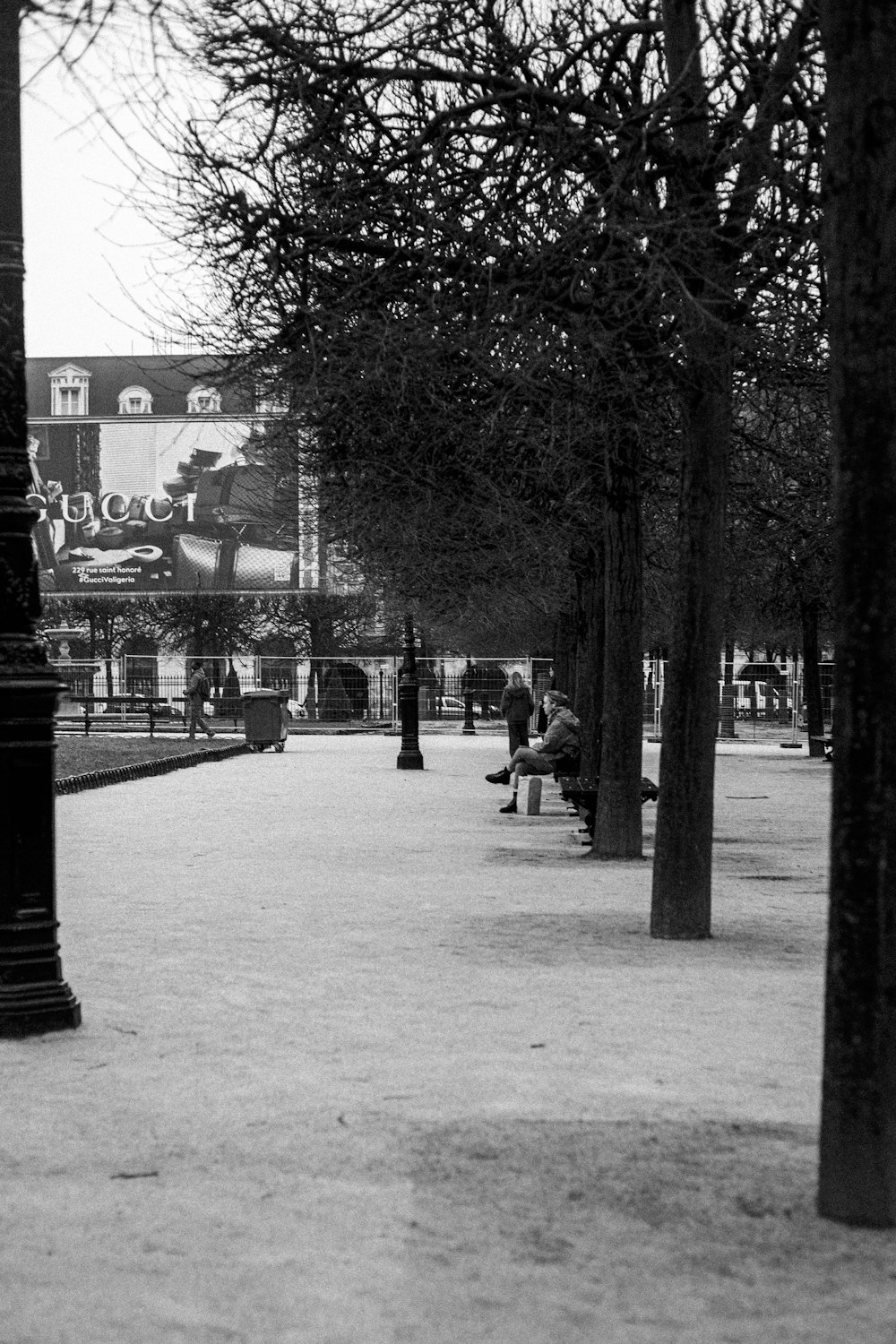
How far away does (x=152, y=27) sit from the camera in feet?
18.3

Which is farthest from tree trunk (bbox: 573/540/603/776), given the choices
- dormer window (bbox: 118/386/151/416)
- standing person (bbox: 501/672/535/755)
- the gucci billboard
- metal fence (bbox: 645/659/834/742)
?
dormer window (bbox: 118/386/151/416)

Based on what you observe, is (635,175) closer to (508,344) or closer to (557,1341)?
(508,344)

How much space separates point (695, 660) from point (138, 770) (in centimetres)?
1721

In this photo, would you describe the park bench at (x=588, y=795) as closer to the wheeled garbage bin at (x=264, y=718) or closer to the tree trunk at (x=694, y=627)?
the tree trunk at (x=694, y=627)

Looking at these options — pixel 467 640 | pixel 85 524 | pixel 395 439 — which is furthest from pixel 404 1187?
pixel 85 524

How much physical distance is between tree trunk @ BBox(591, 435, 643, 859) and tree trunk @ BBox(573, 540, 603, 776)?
351 cm

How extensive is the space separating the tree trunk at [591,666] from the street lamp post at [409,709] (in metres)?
7.34

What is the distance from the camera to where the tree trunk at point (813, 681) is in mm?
33781

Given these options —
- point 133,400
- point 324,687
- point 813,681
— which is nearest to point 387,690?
point 324,687

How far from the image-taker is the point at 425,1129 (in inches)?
211

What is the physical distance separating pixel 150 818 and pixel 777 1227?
14258 mm

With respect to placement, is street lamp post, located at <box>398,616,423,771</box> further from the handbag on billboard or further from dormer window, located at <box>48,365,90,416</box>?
dormer window, located at <box>48,365,90,416</box>

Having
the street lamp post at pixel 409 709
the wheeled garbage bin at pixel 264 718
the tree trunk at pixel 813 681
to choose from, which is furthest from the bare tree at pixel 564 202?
the wheeled garbage bin at pixel 264 718

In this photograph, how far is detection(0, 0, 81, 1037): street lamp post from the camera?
6.93 metres
